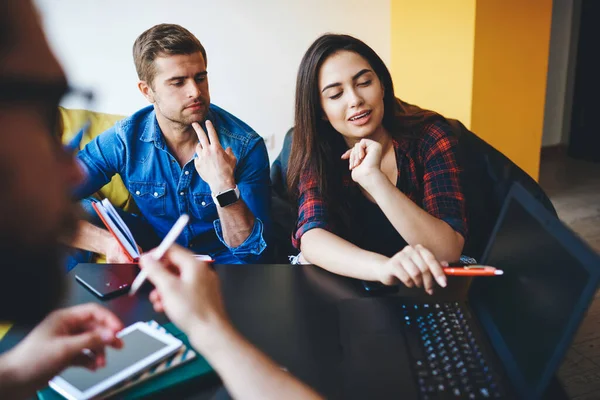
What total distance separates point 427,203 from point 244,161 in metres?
0.69

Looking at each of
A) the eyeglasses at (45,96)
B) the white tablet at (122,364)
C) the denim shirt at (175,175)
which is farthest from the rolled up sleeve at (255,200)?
the eyeglasses at (45,96)

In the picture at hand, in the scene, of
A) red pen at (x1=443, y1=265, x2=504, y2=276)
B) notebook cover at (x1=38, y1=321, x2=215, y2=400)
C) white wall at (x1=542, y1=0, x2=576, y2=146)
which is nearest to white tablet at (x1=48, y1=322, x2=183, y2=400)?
notebook cover at (x1=38, y1=321, x2=215, y2=400)

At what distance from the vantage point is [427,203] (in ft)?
4.75

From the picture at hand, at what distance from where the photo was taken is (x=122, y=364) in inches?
31.9

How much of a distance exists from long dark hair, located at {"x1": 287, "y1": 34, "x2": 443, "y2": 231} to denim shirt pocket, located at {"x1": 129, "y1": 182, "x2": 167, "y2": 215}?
511 millimetres

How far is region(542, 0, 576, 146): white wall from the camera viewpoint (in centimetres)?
435

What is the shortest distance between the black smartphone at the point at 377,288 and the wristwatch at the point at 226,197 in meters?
0.63

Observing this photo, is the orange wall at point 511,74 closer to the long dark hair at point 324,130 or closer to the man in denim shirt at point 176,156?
the long dark hair at point 324,130

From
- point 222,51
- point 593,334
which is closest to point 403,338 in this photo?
point 593,334

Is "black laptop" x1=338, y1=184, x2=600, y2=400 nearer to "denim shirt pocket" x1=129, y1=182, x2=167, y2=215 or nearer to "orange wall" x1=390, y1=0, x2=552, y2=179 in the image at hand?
"denim shirt pocket" x1=129, y1=182, x2=167, y2=215

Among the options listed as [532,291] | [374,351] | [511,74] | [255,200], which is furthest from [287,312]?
[511,74]

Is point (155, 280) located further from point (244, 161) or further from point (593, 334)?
point (593, 334)

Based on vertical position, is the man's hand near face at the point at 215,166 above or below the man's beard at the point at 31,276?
below

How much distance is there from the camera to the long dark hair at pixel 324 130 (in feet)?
5.03
